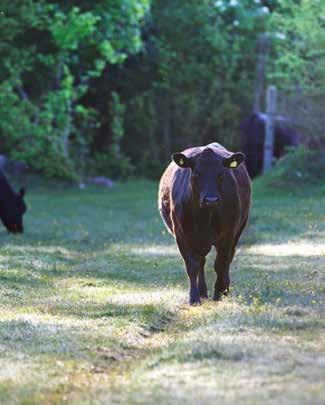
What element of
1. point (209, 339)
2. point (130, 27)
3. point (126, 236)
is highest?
point (130, 27)

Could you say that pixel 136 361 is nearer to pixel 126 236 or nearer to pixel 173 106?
pixel 126 236

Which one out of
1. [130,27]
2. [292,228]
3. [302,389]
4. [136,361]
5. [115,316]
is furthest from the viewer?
[130,27]

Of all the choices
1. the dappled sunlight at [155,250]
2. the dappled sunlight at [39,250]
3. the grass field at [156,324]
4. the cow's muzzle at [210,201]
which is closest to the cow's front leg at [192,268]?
the grass field at [156,324]

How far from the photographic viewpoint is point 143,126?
1481 inches

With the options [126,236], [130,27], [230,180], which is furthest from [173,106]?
[230,180]

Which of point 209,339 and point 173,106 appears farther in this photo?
point 173,106

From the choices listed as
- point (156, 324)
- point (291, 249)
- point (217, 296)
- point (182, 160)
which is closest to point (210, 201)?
point (182, 160)

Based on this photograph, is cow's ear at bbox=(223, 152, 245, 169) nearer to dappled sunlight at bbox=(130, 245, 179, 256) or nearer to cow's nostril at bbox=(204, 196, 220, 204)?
cow's nostril at bbox=(204, 196, 220, 204)

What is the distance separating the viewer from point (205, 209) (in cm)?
1043

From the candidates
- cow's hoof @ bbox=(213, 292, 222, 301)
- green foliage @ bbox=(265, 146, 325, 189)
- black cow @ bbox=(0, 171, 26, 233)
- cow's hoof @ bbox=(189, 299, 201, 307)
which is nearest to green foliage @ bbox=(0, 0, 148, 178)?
green foliage @ bbox=(265, 146, 325, 189)

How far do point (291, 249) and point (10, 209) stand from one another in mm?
7227

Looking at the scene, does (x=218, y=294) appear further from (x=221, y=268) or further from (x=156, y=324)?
(x=156, y=324)

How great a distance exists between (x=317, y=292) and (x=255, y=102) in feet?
93.3

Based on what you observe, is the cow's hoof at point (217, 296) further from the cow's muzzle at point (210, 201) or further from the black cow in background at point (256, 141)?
the black cow in background at point (256, 141)
